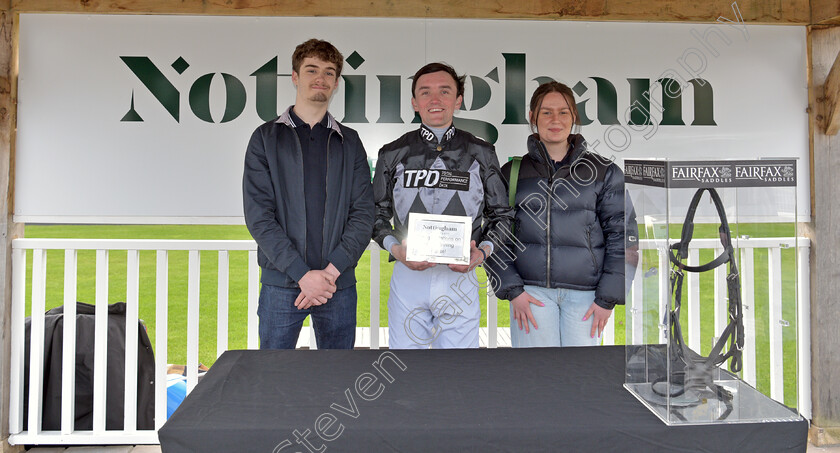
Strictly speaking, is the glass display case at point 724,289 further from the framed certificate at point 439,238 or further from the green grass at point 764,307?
the framed certificate at point 439,238

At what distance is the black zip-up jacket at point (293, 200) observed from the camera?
2.13 metres

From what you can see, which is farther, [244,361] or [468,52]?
[468,52]

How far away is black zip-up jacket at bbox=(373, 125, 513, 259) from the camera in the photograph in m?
2.15

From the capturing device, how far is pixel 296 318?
217cm

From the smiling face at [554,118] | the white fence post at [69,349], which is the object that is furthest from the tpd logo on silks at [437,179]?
the white fence post at [69,349]

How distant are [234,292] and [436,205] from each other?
69.5ft

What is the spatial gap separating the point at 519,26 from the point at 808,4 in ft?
4.78

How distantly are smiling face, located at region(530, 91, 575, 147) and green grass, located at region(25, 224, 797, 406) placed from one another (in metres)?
0.79

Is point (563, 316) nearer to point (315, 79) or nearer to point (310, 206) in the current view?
point (310, 206)

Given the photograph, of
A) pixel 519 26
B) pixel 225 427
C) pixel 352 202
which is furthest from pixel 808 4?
pixel 225 427

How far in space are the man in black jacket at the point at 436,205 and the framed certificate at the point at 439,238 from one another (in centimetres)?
8

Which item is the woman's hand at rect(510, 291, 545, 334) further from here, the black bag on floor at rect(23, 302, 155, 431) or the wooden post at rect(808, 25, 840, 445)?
the black bag on floor at rect(23, 302, 155, 431)

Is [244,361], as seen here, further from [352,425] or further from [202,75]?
[202,75]

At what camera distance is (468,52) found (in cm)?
298
